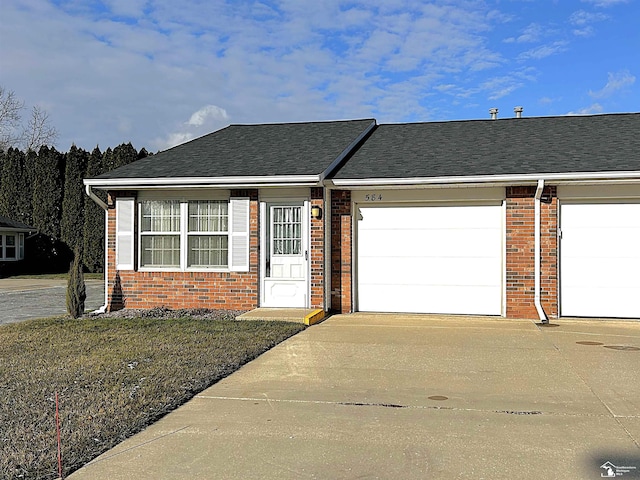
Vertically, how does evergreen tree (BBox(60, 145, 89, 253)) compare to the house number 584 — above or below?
above

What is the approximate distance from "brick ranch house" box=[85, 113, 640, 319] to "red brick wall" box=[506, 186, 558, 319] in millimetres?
26

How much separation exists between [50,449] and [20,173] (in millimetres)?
27906

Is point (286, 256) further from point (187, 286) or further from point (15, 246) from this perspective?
point (15, 246)

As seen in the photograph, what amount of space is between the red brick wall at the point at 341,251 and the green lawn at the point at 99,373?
80.4 inches

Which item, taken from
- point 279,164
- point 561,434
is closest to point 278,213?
point 279,164

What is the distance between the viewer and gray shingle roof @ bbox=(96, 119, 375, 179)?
12477 mm

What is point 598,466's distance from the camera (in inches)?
175

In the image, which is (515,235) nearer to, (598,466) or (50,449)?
(598,466)

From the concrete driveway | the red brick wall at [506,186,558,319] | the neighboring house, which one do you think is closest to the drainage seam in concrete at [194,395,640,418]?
the red brick wall at [506,186,558,319]

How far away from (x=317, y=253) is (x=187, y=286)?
9.02 feet

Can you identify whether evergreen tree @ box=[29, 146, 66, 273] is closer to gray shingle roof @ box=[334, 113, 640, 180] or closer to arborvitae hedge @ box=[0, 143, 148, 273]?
arborvitae hedge @ box=[0, 143, 148, 273]

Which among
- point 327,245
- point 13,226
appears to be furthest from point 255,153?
point 13,226

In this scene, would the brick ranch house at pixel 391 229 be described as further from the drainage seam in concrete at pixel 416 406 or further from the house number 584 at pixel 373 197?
the drainage seam in concrete at pixel 416 406

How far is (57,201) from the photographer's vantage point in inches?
1147
